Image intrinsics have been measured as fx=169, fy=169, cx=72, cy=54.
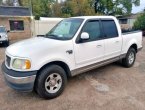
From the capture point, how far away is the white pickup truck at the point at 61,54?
12.3 ft

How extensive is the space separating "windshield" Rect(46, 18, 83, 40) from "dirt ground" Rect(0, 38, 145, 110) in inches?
57.8

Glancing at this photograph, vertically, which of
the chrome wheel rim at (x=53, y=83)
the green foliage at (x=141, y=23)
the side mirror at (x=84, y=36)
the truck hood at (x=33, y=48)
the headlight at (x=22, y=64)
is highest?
the green foliage at (x=141, y=23)

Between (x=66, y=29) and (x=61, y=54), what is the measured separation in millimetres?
1086

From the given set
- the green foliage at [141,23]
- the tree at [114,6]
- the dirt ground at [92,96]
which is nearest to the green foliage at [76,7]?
the tree at [114,6]

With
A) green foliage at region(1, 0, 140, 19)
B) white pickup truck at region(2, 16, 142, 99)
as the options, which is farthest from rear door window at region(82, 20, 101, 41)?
green foliage at region(1, 0, 140, 19)

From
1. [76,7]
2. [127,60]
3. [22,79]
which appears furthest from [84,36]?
[76,7]

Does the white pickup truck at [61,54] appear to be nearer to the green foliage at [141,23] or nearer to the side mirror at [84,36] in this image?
the side mirror at [84,36]

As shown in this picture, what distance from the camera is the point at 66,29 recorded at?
4934 millimetres

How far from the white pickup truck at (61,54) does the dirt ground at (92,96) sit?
34 centimetres

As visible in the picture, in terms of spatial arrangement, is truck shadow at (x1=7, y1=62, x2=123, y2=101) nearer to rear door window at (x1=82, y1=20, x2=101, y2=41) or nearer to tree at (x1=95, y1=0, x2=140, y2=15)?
rear door window at (x1=82, y1=20, x2=101, y2=41)

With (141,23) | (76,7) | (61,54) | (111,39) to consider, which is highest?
(76,7)

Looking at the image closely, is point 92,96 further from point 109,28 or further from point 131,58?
point 131,58

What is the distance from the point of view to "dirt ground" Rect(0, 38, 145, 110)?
12.6 feet

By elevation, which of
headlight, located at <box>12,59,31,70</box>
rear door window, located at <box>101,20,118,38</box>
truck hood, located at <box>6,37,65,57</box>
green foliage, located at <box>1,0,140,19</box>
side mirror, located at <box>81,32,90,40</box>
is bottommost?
headlight, located at <box>12,59,31,70</box>
